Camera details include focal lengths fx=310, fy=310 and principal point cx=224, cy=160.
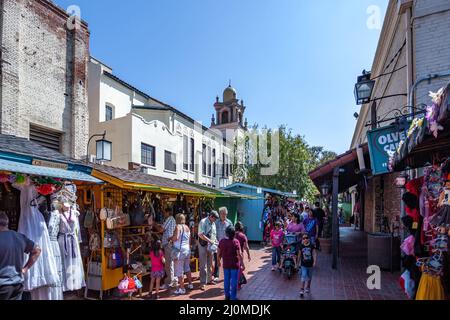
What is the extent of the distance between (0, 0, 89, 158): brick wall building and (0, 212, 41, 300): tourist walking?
8429 millimetres

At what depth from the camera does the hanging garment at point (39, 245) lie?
4.67m

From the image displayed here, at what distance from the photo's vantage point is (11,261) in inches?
158

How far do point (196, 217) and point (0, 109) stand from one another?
25.7ft

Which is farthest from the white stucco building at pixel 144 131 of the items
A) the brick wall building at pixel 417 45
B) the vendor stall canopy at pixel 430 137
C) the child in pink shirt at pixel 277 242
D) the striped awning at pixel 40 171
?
the vendor stall canopy at pixel 430 137

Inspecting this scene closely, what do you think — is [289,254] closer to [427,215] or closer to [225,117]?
[427,215]

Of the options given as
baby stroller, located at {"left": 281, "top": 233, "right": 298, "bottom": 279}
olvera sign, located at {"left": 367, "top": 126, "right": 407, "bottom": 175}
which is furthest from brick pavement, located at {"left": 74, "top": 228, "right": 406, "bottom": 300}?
olvera sign, located at {"left": 367, "top": 126, "right": 407, "bottom": 175}

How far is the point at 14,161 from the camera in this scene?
4.27 metres

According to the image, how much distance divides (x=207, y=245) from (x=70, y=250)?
11.1ft

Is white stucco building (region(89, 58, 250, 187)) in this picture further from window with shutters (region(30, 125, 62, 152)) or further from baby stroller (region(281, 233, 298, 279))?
baby stroller (region(281, 233, 298, 279))

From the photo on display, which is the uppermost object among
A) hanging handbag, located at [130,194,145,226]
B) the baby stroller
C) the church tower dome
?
the church tower dome

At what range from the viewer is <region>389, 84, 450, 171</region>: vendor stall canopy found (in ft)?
9.26

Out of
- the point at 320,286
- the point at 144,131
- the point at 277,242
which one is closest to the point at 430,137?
the point at 320,286

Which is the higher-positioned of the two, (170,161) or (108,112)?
(108,112)

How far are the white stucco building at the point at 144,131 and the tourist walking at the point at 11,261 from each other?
1189cm
